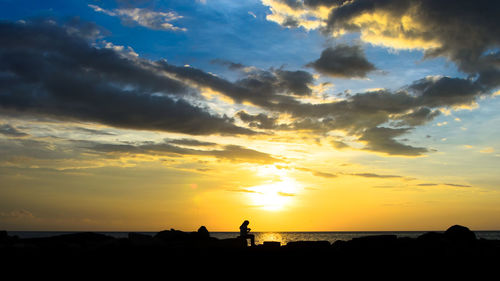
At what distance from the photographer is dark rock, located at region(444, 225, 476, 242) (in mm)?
26506

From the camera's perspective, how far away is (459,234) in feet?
89.2

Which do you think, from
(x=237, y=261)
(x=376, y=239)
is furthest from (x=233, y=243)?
(x=376, y=239)

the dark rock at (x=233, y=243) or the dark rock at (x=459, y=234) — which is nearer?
the dark rock at (x=233, y=243)

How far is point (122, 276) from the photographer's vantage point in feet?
48.5

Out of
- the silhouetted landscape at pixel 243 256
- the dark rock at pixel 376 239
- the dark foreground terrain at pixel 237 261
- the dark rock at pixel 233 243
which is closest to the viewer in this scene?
the dark foreground terrain at pixel 237 261

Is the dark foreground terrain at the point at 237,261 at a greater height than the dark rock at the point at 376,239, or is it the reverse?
the dark rock at the point at 376,239

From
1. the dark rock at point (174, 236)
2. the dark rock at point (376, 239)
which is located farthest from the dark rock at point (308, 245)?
the dark rock at point (174, 236)

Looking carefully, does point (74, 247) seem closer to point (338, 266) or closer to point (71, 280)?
point (71, 280)

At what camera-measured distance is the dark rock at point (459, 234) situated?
26506mm

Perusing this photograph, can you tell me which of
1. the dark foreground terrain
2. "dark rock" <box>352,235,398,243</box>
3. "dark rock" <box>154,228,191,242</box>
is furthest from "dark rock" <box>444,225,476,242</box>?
"dark rock" <box>154,228,191,242</box>

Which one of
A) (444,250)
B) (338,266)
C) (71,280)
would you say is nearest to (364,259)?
(338,266)

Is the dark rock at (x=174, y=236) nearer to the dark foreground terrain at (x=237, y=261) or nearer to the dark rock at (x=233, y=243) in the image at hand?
the dark rock at (x=233, y=243)

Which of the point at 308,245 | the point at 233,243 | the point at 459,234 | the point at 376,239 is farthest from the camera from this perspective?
the point at 459,234

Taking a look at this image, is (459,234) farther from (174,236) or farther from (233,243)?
(174,236)
